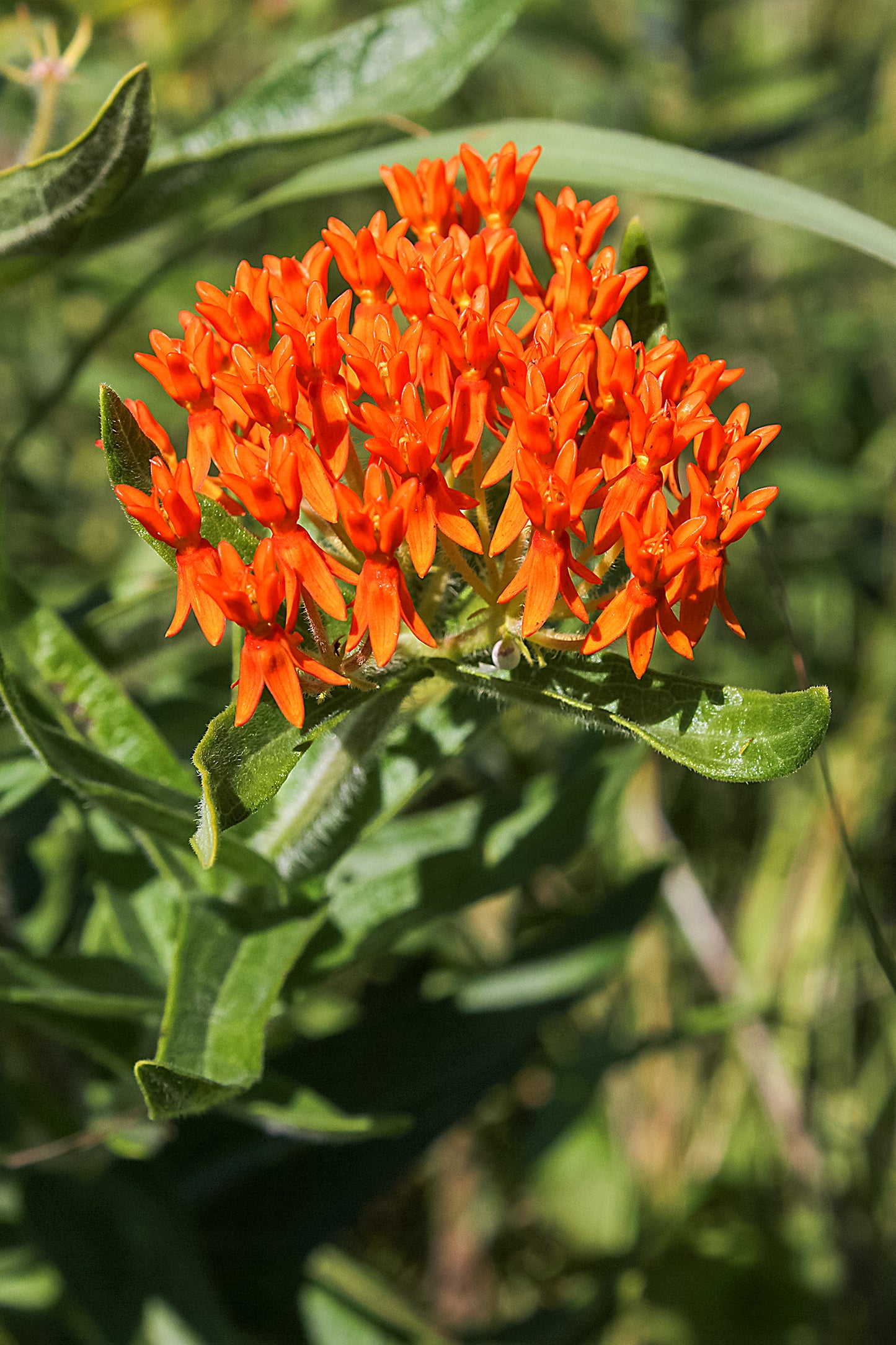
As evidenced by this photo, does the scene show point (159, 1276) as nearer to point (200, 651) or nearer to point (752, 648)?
point (200, 651)

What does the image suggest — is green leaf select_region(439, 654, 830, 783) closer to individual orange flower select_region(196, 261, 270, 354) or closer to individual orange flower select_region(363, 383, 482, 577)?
individual orange flower select_region(363, 383, 482, 577)

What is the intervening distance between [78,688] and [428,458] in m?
0.64

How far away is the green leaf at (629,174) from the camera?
1.37m

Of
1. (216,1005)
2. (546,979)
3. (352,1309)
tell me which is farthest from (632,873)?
(216,1005)

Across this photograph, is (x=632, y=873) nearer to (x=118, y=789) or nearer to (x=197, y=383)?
(x=118, y=789)

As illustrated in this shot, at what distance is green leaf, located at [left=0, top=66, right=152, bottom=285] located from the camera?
133 cm

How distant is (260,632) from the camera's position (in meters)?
0.98

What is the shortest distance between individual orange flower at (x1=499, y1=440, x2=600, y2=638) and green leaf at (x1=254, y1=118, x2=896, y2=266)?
55cm

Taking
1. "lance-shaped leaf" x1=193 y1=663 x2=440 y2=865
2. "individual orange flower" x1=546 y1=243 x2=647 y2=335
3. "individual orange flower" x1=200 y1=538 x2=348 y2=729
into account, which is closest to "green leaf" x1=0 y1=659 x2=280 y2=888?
"lance-shaped leaf" x1=193 y1=663 x2=440 y2=865

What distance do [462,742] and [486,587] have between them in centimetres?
28

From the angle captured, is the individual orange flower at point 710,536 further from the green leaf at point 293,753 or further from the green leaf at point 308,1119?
the green leaf at point 308,1119

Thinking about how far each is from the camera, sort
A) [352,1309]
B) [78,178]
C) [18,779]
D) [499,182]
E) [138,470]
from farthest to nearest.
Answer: [352,1309]
[18,779]
[78,178]
[499,182]
[138,470]

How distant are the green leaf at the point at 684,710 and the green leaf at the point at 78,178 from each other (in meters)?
0.80

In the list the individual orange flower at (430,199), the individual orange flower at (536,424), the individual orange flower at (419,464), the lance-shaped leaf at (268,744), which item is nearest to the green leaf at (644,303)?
the individual orange flower at (430,199)
